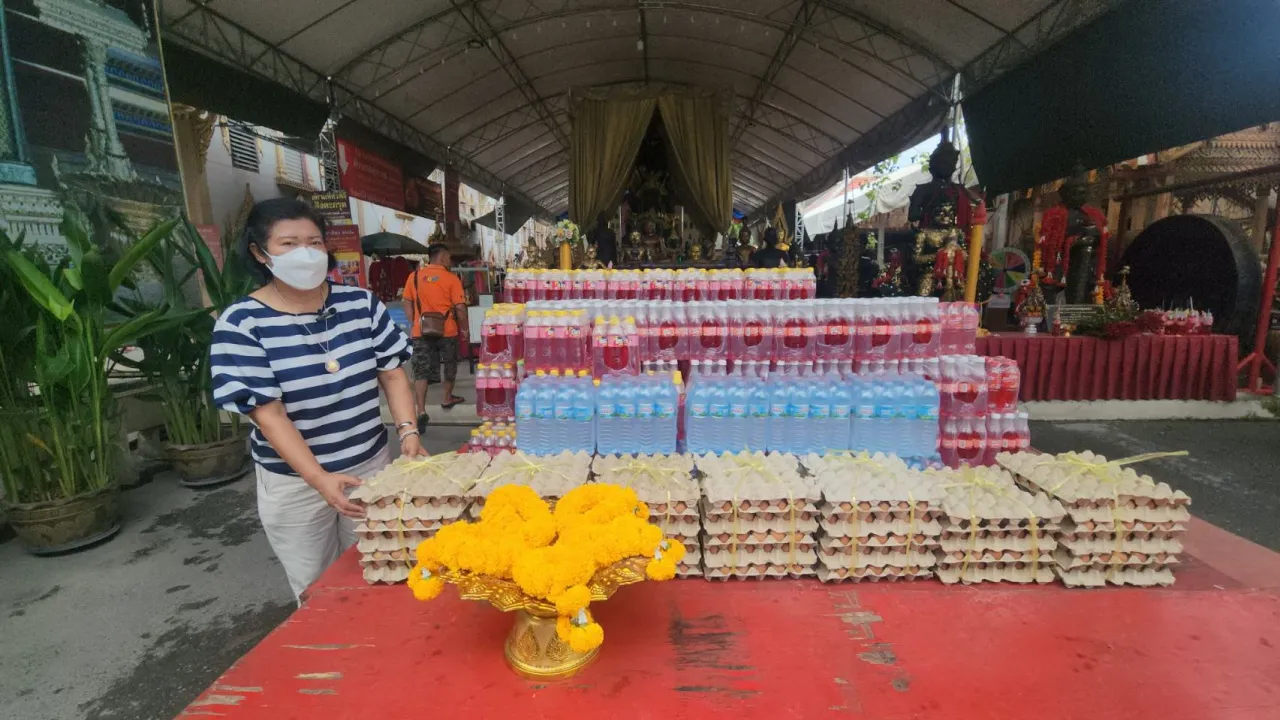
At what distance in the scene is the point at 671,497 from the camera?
157 centimetres

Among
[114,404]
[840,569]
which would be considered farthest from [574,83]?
[840,569]

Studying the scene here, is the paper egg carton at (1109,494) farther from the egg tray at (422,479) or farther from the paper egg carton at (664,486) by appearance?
the egg tray at (422,479)

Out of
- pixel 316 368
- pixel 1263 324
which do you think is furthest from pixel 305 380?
pixel 1263 324

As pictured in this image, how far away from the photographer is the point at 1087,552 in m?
1.51

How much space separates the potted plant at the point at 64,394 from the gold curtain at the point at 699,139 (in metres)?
6.91

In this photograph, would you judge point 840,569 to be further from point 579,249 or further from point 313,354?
point 579,249

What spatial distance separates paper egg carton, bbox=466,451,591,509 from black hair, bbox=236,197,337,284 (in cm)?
96

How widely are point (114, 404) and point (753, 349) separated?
4.40 m

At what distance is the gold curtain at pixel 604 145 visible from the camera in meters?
8.51

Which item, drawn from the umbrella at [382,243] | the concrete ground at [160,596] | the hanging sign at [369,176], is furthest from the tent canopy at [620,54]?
the concrete ground at [160,596]

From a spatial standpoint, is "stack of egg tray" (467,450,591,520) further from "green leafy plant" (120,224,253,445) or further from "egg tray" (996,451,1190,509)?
"green leafy plant" (120,224,253,445)

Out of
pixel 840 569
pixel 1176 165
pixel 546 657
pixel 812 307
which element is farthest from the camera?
pixel 1176 165

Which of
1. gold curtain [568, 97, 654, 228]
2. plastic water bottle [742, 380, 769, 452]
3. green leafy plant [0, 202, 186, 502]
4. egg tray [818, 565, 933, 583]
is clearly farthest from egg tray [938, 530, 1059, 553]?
gold curtain [568, 97, 654, 228]

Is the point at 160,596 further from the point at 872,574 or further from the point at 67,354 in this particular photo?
the point at 872,574
